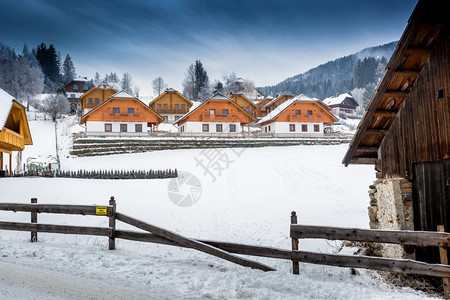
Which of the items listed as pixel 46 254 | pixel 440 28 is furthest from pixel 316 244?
pixel 46 254

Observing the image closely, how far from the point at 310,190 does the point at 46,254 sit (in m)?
17.4

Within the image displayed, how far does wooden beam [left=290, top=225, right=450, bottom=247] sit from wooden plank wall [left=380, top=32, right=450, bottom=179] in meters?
2.53

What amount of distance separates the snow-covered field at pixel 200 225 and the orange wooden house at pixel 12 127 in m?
4.26

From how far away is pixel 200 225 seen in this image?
14.1 metres

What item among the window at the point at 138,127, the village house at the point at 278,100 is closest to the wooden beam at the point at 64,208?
the window at the point at 138,127

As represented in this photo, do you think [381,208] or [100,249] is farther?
[381,208]

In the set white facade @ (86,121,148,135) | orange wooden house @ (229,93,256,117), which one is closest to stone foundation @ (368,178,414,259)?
white facade @ (86,121,148,135)

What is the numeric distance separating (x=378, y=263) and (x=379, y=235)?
52 cm

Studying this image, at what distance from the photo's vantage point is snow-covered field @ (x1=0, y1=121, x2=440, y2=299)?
5551mm

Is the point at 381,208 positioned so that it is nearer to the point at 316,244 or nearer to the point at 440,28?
Result: the point at 316,244

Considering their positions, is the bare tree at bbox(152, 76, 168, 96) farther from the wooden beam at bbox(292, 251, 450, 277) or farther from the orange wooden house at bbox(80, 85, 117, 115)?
the wooden beam at bbox(292, 251, 450, 277)

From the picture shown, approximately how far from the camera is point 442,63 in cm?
741

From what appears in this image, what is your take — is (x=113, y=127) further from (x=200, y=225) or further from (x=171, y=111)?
(x=200, y=225)

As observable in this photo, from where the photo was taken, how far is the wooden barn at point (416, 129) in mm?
7273
